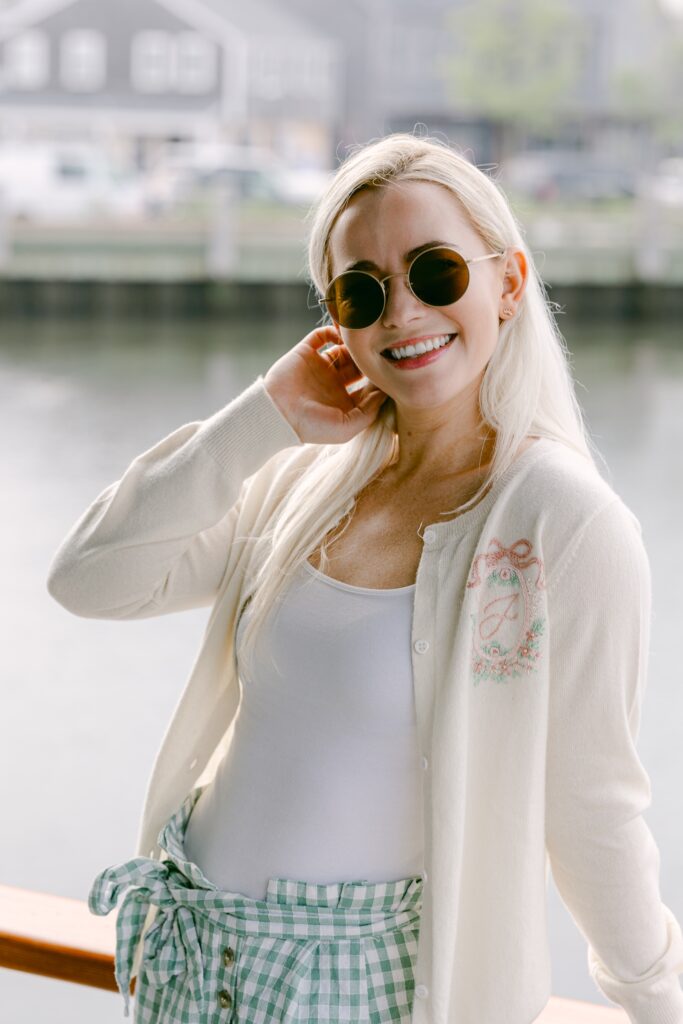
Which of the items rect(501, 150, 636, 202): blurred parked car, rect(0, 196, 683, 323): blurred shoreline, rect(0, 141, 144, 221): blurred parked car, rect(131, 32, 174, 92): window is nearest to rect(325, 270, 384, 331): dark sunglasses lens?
rect(0, 196, 683, 323): blurred shoreline

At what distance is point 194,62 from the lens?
2284 cm

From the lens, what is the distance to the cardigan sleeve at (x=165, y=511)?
3.39ft

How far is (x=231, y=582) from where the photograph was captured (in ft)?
3.55

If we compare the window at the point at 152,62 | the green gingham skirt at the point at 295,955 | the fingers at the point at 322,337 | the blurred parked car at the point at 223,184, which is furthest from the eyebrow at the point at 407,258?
the window at the point at 152,62

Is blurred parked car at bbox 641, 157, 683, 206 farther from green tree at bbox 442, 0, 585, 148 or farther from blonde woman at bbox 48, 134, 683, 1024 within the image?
blonde woman at bbox 48, 134, 683, 1024

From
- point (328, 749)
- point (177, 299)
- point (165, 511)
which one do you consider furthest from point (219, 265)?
point (328, 749)

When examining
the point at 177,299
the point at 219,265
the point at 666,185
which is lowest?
the point at 177,299

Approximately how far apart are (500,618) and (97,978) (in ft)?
1.95

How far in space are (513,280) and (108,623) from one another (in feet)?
15.9

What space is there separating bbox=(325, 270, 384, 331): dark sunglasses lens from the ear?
97mm

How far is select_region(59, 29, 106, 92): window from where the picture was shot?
73.8 feet

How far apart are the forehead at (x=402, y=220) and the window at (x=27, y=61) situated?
22.8 metres

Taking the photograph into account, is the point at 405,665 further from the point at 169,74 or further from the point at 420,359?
the point at 169,74

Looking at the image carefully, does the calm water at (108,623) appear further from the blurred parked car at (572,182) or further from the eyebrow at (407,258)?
the blurred parked car at (572,182)
